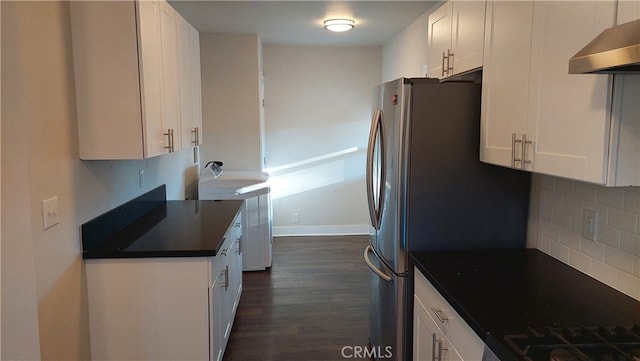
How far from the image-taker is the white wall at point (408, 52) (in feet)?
12.6

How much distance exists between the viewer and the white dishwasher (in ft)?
13.6

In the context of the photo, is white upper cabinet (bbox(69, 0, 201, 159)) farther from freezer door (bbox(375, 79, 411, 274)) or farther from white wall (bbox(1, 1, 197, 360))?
freezer door (bbox(375, 79, 411, 274))

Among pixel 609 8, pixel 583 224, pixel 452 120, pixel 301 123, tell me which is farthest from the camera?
pixel 301 123

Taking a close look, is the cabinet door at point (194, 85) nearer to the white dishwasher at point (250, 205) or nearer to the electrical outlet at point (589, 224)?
the white dishwasher at point (250, 205)

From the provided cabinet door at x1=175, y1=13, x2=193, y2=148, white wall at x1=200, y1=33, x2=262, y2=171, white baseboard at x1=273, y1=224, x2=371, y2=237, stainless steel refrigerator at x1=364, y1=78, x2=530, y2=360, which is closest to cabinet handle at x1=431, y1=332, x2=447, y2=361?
stainless steel refrigerator at x1=364, y1=78, x2=530, y2=360

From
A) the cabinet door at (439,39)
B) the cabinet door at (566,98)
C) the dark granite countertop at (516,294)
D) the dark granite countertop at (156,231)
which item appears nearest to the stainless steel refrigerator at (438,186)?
the dark granite countertop at (516,294)

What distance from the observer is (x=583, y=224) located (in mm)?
1773

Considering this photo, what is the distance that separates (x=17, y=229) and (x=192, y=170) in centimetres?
313

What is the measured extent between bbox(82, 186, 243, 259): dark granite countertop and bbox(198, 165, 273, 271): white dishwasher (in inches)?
38.0

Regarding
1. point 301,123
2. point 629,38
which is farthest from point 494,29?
point 301,123

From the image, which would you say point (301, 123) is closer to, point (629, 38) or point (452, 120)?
point (452, 120)

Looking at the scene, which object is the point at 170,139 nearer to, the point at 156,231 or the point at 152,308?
the point at 156,231

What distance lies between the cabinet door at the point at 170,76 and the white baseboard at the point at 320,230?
10.3ft

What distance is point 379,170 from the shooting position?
235 centimetres
